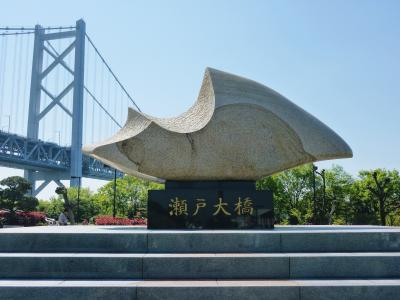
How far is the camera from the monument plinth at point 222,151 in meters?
8.30

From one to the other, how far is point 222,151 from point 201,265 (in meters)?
3.07

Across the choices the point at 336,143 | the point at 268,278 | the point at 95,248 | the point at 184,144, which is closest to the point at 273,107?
the point at 336,143

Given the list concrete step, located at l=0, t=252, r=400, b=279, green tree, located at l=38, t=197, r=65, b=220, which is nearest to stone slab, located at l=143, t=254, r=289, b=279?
concrete step, located at l=0, t=252, r=400, b=279

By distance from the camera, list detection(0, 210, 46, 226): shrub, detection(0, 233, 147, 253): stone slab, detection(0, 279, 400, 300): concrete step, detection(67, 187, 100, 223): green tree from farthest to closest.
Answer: detection(67, 187, 100, 223): green tree
detection(0, 210, 46, 226): shrub
detection(0, 233, 147, 253): stone slab
detection(0, 279, 400, 300): concrete step

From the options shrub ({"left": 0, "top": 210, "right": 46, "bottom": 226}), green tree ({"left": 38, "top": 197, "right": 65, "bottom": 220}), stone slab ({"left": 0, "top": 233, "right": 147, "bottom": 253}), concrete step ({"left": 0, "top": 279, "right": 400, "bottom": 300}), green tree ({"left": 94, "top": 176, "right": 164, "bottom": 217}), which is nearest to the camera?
concrete step ({"left": 0, "top": 279, "right": 400, "bottom": 300})

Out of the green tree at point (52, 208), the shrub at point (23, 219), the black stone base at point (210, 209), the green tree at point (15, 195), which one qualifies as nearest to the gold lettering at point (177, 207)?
the black stone base at point (210, 209)

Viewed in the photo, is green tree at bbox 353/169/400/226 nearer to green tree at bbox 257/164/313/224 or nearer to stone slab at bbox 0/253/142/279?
green tree at bbox 257/164/313/224

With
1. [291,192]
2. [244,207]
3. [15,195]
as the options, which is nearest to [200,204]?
[244,207]

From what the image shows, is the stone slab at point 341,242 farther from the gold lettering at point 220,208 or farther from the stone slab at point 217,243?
the gold lettering at point 220,208

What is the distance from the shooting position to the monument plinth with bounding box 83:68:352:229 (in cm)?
830

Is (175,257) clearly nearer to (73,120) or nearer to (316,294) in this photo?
(316,294)

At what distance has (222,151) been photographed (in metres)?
8.35

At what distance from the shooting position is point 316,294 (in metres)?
5.07

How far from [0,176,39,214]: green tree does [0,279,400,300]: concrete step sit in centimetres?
2421
